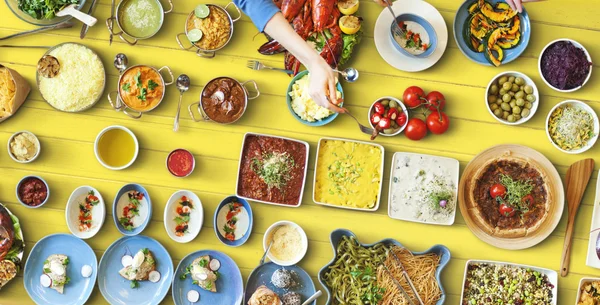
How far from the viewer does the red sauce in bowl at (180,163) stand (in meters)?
4.10

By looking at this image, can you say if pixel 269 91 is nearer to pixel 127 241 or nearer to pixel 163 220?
pixel 163 220

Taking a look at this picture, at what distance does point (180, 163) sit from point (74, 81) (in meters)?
1.03

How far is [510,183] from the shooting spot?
400 centimetres

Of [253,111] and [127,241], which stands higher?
[253,111]

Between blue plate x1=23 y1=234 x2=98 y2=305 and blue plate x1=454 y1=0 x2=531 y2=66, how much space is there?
11.0ft

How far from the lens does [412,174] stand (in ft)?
13.3

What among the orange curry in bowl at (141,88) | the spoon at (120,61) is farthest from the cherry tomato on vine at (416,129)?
the spoon at (120,61)

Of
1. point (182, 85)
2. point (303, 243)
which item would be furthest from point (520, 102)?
point (182, 85)

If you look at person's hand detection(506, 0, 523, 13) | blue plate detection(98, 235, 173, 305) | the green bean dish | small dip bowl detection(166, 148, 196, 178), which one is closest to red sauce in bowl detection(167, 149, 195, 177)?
small dip bowl detection(166, 148, 196, 178)

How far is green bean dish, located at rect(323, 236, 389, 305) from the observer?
3.96 meters

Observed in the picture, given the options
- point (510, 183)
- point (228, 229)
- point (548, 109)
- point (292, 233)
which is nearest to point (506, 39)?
point (548, 109)

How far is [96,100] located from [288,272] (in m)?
2.02

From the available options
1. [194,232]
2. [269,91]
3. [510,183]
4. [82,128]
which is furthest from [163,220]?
[510,183]

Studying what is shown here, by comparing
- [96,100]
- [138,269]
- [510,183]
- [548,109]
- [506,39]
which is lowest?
[138,269]
